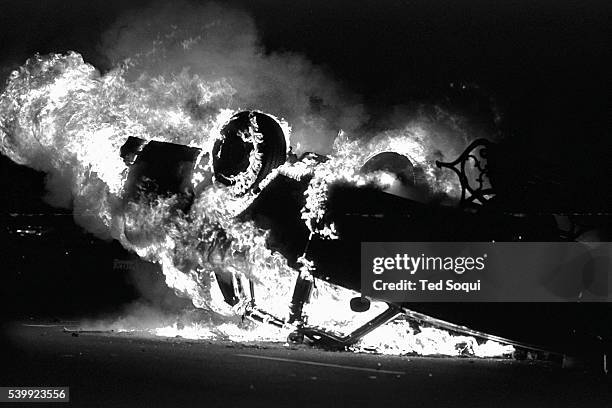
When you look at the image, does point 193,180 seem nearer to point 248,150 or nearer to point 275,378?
point 248,150

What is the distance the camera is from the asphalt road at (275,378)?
11.4 m

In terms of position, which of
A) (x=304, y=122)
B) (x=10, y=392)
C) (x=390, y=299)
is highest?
(x=304, y=122)

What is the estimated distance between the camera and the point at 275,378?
13117 mm

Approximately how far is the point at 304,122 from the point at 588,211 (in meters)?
8.29

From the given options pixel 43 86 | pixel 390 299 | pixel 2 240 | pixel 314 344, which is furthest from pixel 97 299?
pixel 390 299

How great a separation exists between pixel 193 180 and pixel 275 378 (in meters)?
6.90

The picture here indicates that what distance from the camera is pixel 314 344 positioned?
1834cm

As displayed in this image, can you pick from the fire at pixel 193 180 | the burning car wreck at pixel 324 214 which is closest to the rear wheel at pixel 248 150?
the burning car wreck at pixel 324 214

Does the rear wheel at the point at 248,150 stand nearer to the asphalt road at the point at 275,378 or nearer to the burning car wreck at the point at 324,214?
the burning car wreck at the point at 324,214

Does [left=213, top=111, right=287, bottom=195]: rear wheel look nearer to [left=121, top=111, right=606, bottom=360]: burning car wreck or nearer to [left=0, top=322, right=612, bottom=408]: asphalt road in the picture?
[left=121, top=111, right=606, bottom=360]: burning car wreck

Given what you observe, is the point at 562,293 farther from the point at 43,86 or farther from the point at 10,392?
the point at 43,86

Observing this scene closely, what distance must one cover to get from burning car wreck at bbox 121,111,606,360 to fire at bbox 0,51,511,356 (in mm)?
61

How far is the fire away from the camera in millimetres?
17984

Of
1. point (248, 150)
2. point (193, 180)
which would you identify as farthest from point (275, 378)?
point (193, 180)
